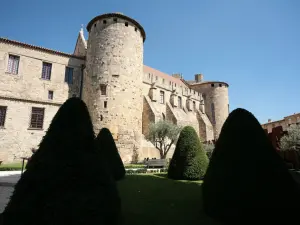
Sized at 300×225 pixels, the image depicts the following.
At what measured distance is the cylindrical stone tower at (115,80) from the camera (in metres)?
19.5

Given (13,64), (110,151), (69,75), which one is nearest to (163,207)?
(110,151)

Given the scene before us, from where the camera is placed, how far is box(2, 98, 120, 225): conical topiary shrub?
2693 millimetres

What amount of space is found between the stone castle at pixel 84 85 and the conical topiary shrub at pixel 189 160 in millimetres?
10552

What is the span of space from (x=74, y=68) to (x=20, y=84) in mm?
5507

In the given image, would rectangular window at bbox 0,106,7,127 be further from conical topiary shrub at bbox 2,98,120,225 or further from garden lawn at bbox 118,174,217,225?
conical topiary shrub at bbox 2,98,120,225

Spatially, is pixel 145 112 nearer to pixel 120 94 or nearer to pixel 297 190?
pixel 120 94

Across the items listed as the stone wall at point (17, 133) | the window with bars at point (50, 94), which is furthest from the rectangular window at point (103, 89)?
the stone wall at point (17, 133)

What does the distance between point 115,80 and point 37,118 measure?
827cm

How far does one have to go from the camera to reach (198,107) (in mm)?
36906

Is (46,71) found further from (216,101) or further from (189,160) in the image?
(216,101)

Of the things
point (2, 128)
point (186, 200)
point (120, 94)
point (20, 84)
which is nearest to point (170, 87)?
point (120, 94)

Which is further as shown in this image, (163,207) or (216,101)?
(216,101)

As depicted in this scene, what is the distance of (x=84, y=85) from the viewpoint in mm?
21609

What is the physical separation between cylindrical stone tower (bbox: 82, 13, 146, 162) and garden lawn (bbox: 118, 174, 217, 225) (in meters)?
13.0
